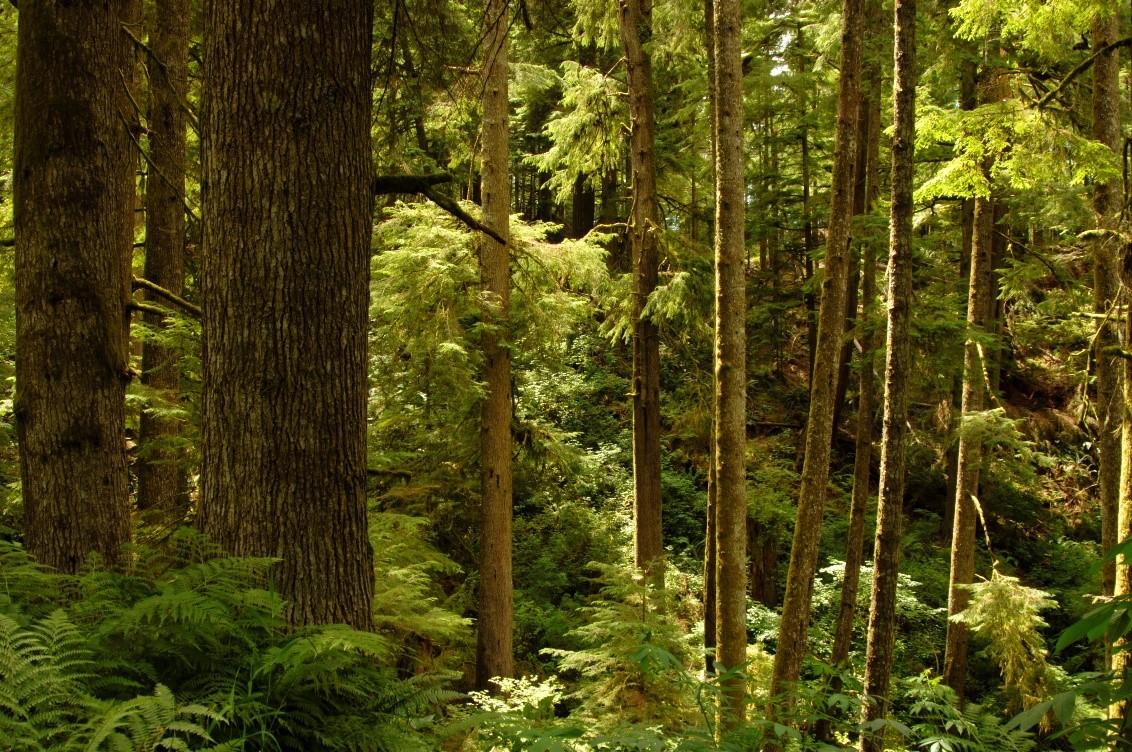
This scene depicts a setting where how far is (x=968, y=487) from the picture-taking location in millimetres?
10492

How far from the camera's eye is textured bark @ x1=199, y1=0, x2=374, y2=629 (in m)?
2.71

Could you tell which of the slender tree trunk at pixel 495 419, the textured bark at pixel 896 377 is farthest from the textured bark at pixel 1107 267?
the slender tree trunk at pixel 495 419

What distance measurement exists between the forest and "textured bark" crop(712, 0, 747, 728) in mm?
31

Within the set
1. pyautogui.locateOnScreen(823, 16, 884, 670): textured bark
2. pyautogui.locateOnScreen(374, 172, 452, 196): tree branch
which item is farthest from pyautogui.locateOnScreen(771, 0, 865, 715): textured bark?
pyautogui.locateOnScreen(374, 172, 452, 196): tree branch

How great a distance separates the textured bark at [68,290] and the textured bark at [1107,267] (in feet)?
27.6

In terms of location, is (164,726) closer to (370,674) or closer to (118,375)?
(370,674)

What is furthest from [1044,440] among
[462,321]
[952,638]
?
[462,321]

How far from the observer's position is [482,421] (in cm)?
952

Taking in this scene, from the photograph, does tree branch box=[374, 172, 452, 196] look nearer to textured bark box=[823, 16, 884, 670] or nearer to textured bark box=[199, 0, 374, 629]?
textured bark box=[199, 0, 374, 629]

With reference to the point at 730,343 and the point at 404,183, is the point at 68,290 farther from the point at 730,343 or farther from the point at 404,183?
the point at 730,343

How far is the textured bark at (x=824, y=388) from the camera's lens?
736 cm

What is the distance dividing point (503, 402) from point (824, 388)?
420 cm

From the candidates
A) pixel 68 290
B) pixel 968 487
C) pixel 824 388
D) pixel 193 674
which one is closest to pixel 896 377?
pixel 824 388

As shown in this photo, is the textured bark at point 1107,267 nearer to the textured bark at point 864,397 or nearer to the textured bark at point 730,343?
the textured bark at point 864,397
